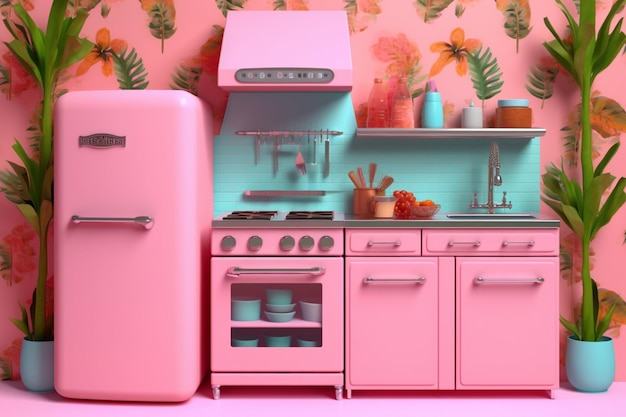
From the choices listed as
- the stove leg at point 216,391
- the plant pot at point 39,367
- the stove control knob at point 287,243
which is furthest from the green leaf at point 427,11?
the plant pot at point 39,367

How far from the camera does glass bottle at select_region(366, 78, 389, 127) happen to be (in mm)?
4250

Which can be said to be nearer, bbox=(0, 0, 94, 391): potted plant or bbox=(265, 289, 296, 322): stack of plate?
bbox=(265, 289, 296, 322): stack of plate

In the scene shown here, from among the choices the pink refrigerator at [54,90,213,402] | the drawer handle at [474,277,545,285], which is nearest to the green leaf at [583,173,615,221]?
the drawer handle at [474,277,545,285]

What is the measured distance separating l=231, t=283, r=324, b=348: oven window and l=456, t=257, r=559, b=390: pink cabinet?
71cm

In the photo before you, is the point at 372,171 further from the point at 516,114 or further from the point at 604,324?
the point at 604,324

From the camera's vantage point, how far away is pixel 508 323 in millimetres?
3840

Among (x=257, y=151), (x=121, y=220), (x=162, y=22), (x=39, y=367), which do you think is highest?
(x=162, y=22)

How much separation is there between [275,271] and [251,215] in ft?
1.27

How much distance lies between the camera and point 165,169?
12.3ft

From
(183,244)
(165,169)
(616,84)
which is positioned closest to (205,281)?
(183,244)

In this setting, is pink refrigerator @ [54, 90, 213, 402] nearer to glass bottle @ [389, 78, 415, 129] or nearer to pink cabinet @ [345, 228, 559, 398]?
pink cabinet @ [345, 228, 559, 398]

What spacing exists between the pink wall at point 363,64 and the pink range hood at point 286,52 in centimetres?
26

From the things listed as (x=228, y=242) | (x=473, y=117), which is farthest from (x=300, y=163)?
(x=473, y=117)

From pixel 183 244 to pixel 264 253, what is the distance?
40cm
